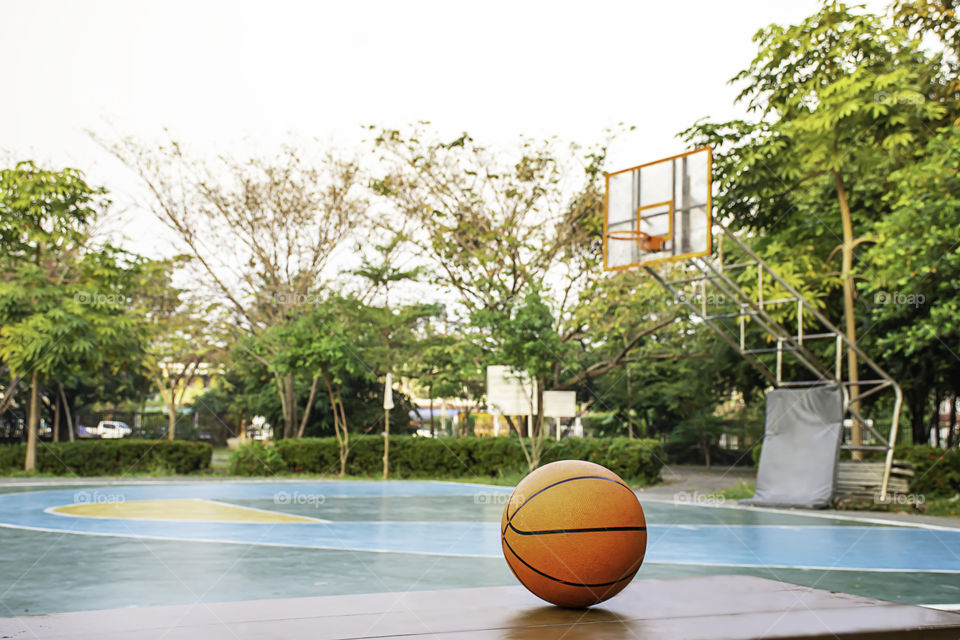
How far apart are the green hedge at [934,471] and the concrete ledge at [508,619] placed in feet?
41.0

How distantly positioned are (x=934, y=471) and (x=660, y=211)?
22.3ft

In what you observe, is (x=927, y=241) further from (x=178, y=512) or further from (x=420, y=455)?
(x=420, y=455)

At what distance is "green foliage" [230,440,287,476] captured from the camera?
22.8 meters

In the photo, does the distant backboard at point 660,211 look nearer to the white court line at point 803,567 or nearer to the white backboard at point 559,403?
the white backboard at point 559,403

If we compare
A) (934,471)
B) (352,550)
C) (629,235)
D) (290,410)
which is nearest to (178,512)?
(352,550)

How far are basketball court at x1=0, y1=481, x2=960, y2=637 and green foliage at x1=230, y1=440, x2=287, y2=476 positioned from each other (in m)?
6.08

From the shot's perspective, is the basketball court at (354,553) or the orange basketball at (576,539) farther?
the basketball court at (354,553)

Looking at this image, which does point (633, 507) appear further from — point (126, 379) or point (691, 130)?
point (126, 379)

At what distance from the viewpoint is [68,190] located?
20.5 meters

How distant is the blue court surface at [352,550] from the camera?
7.14 meters

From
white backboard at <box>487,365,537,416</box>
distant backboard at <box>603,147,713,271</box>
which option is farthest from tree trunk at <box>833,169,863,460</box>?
white backboard at <box>487,365,537,416</box>

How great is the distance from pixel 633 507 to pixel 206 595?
348cm

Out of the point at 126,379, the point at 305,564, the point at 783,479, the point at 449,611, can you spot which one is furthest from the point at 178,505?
the point at 126,379


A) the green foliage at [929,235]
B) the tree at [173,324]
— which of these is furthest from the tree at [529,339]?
the tree at [173,324]
